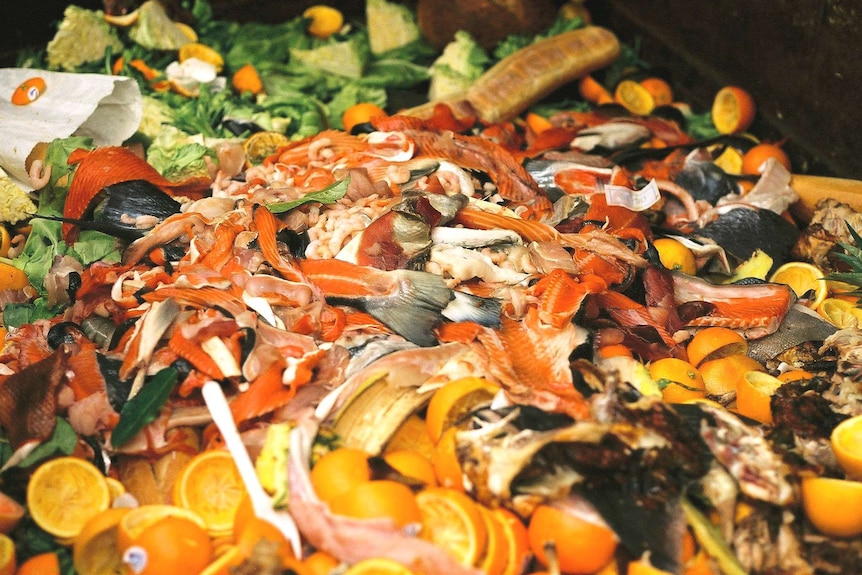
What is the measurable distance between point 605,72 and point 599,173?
1955 millimetres

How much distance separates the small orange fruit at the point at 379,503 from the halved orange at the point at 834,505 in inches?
39.7

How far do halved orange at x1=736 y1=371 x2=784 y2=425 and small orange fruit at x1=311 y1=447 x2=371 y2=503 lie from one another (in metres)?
1.22

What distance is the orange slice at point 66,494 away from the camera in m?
2.06

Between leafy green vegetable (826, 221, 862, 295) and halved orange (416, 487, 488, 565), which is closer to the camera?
halved orange (416, 487, 488, 565)

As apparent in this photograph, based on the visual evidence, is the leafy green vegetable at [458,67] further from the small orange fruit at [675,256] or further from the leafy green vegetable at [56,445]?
the leafy green vegetable at [56,445]

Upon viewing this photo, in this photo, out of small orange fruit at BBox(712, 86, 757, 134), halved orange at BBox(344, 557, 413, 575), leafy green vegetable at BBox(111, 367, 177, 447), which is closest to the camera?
halved orange at BBox(344, 557, 413, 575)

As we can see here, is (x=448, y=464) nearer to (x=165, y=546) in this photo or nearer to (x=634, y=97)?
(x=165, y=546)

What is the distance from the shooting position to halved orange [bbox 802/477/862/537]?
1.90m

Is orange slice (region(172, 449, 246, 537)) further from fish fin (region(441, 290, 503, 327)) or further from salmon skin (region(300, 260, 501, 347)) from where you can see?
fish fin (region(441, 290, 503, 327))

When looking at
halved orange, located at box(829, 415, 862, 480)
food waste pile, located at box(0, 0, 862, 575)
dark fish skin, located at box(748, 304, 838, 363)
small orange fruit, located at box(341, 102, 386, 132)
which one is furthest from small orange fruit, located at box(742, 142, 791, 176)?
halved orange, located at box(829, 415, 862, 480)

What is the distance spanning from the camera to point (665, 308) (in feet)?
9.40

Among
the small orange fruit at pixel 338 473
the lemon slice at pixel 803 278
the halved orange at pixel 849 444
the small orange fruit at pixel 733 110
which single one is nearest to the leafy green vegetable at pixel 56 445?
the small orange fruit at pixel 338 473

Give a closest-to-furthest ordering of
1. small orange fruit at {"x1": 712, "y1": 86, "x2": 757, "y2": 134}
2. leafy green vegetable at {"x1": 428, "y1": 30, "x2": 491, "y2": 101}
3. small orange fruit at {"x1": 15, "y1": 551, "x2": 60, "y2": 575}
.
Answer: small orange fruit at {"x1": 15, "y1": 551, "x2": 60, "y2": 575} < small orange fruit at {"x1": 712, "y1": 86, "x2": 757, "y2": 134} < leafy green vegetable at {"x1": 428, "y1": 30, "x2": 491, "y2": 101}

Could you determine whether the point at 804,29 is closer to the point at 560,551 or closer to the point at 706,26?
the point at 706,26
